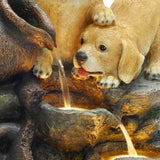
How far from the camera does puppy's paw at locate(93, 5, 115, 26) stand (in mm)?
2111

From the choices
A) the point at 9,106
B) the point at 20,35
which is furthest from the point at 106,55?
the point at 9,106

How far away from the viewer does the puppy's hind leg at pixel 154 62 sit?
2.35 m

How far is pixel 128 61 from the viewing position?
2.13 meters

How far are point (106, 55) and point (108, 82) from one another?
0.74 feet

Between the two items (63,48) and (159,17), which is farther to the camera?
(159,17)

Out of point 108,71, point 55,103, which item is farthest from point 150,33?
point 55,103

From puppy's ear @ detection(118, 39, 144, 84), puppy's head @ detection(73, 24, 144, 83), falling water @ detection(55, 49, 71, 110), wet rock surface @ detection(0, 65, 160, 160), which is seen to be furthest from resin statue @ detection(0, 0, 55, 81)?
puppy's ear @ detection(118, 39, 144, 84)

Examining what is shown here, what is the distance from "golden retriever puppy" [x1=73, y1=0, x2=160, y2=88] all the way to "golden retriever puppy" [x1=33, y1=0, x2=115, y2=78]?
84 mm

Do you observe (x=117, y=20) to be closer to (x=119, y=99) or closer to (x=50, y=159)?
(x=119, y=99)

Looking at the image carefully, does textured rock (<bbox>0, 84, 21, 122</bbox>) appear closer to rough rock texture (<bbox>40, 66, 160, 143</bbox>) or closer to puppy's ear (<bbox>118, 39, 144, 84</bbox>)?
rough rock texture (<bbox>40, 66, 160, 143</bbox>)

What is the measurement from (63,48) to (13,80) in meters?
0.68

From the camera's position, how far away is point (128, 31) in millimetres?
2232

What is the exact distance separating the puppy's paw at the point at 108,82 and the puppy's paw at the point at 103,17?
46 cm

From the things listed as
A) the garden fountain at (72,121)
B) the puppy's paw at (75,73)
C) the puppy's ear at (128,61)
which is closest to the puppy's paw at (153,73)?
the garden fountain at (72,121)
